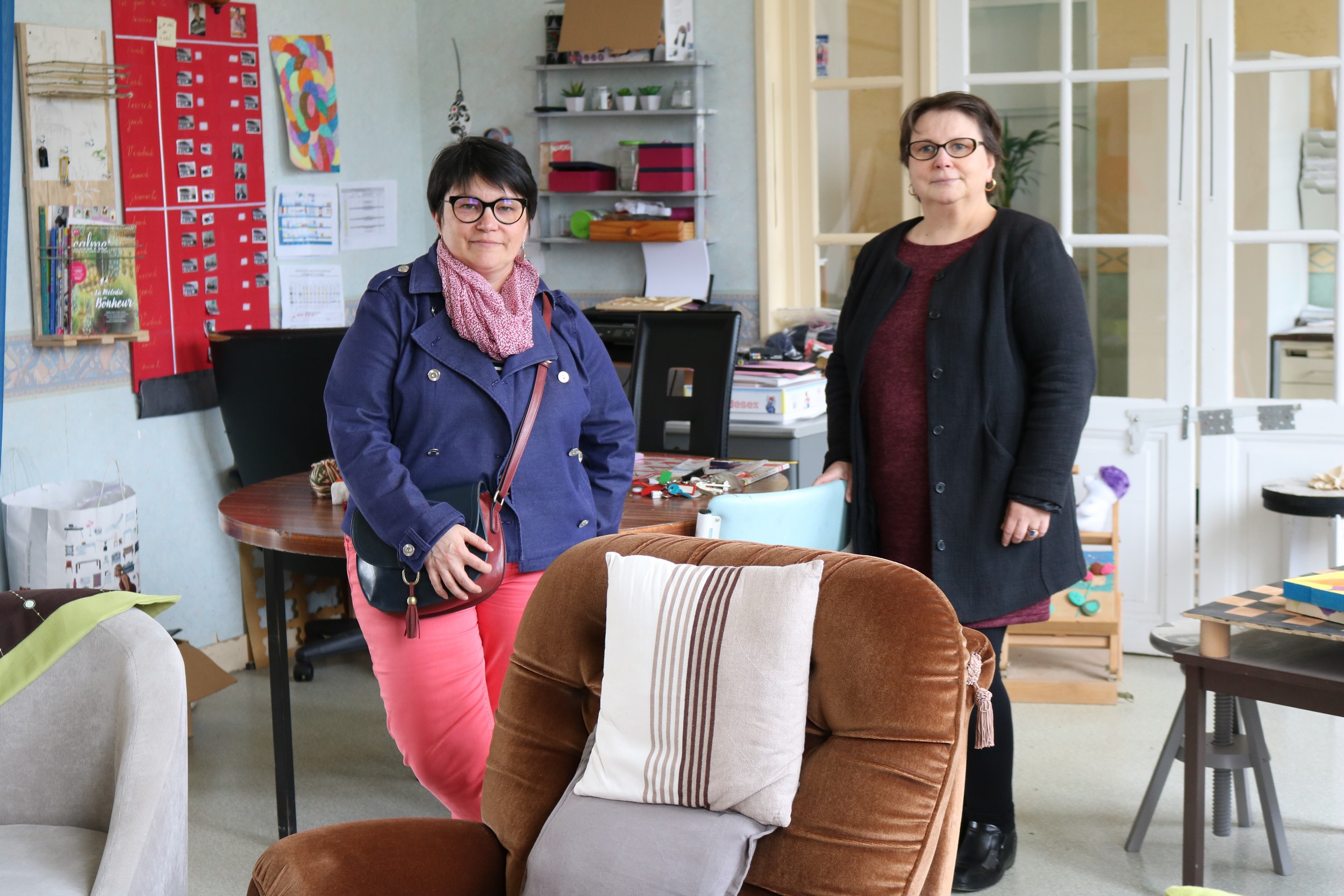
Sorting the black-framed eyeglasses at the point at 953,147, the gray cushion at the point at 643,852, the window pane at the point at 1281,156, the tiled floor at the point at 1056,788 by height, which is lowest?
the tiled floor at the point at 1056,788

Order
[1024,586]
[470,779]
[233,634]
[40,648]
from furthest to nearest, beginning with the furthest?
[233,634]
[1024,586]
[470,779]
[40,648]

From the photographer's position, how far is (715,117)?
4594 millimetres

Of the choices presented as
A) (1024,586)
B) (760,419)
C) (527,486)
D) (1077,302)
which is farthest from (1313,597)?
(760,419)

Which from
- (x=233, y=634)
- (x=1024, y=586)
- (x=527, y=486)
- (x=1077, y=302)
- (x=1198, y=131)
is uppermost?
(x=1198, y=131)

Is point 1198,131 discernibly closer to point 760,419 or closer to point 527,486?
point 760,419

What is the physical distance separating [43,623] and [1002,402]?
168 cm

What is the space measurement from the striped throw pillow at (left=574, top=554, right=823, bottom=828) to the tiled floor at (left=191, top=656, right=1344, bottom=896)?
3.93 feet

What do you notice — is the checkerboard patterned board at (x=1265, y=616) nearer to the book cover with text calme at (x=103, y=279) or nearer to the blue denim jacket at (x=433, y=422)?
the blue denim jacket at (x=433, y=422)

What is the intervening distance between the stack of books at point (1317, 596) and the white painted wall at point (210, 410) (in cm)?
298

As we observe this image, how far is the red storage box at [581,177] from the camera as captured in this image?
15.4 feet

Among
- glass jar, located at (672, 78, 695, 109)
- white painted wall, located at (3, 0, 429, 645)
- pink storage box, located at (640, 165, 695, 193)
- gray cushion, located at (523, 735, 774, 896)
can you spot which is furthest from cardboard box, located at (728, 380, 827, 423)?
gray cushion, located at (523, 735, 774, 896)

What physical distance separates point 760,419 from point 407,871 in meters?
2.37

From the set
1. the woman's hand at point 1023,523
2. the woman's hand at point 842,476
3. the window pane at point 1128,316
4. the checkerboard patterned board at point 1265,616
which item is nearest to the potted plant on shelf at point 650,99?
the window pane at point 1128,316

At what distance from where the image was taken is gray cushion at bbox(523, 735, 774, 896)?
1652mm
